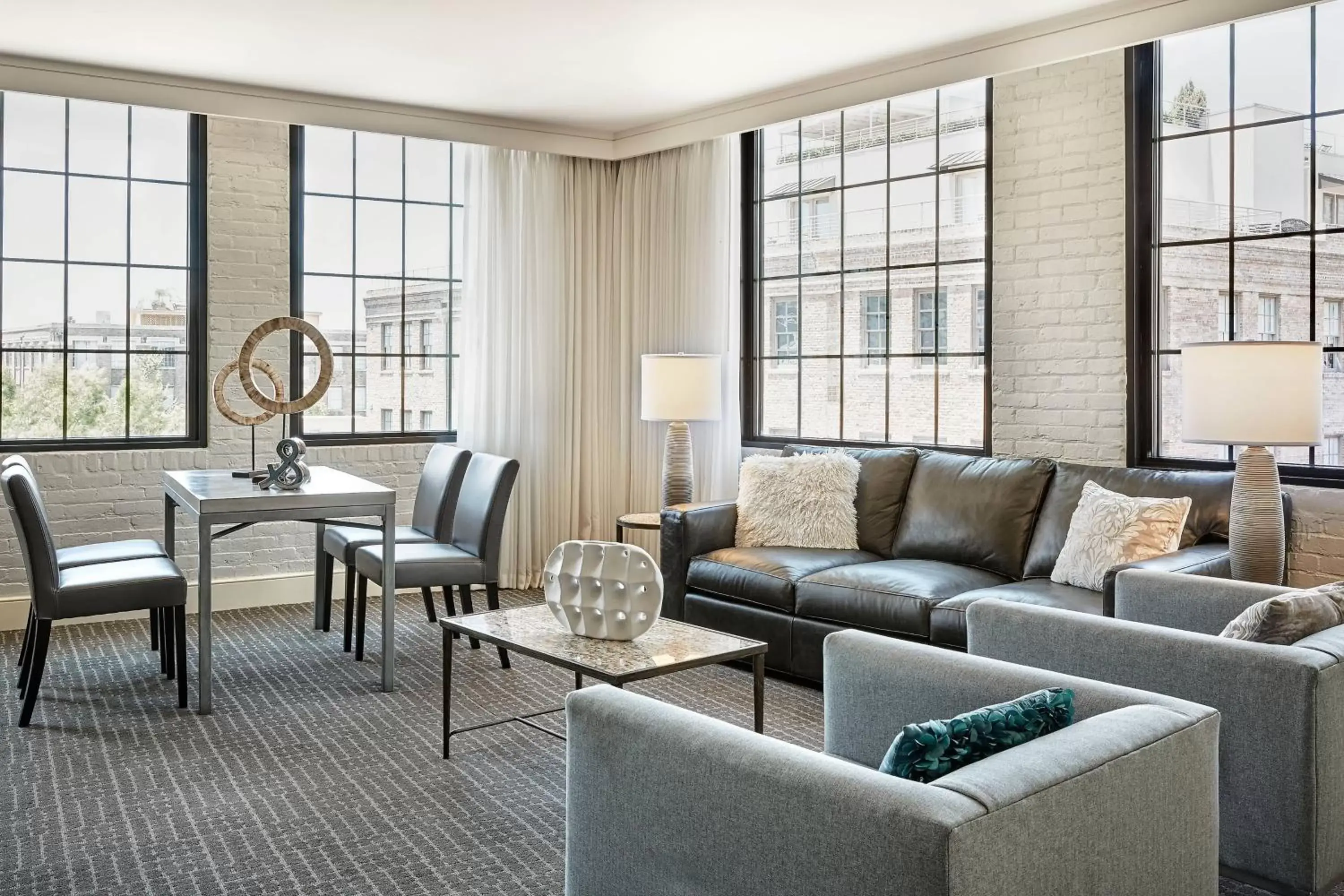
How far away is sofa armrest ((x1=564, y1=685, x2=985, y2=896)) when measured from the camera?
155 centimetres

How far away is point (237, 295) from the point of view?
19.3 feet

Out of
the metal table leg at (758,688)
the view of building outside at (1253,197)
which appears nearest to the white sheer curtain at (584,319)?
the view of building outside at (1253,197)

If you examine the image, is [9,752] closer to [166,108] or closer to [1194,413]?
[166,108]

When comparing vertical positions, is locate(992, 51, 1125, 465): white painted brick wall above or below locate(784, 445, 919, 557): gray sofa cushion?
above

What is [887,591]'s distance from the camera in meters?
4.16

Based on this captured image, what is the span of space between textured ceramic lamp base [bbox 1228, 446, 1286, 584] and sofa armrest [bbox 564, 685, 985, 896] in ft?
7.69

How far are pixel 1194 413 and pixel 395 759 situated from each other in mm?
2751

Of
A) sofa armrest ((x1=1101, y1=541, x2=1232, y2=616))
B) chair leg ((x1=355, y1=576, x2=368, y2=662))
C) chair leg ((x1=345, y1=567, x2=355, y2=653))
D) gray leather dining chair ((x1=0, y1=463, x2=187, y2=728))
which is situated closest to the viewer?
sofa armrest ((x1=1101, y1=541, x2=1232, y2=616))

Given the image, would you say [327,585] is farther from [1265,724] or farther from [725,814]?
[1265,724]

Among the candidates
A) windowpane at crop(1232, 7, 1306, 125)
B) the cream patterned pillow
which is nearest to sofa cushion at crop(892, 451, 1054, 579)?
the cream patterned pillow

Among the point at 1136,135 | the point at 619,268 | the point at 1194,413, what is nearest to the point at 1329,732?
the point at 1194,413

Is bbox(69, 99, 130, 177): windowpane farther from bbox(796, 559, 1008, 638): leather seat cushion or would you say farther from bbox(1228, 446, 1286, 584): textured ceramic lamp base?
bbox(1228, 446, 1286, 584): textured ceramic lamp base

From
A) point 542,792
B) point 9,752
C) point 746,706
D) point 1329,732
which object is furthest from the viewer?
point 746,706

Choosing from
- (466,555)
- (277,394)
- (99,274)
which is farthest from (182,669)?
(99,274)
